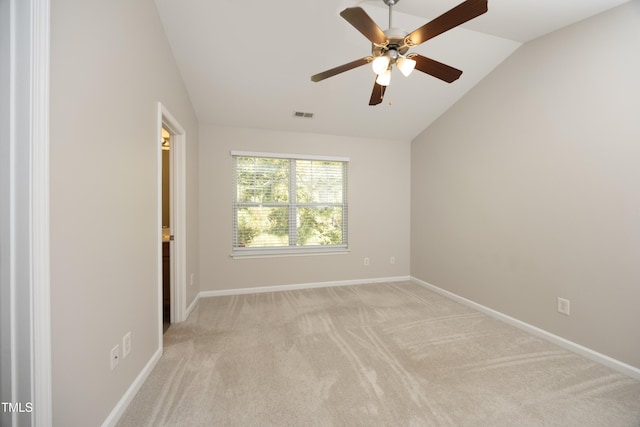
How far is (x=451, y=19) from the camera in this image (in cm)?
143

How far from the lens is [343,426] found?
144 centimetres

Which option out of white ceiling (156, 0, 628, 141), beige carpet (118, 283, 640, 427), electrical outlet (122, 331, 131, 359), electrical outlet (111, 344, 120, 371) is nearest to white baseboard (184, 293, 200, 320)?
beige carpet (118, 283, 640, 427)

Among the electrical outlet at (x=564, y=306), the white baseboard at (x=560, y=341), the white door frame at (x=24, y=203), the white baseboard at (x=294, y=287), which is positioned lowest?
the white baseboard at (x=560, y=341)

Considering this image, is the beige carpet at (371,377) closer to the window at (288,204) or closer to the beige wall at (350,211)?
the beige wall at (350,211)

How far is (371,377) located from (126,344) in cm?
167

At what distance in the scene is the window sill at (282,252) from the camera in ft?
12.2

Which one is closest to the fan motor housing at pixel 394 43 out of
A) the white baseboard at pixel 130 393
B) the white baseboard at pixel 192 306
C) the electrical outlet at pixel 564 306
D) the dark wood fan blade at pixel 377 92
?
the dark wood fan blade at pixel 377 92

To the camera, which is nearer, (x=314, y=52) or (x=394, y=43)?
(x=394, y=43)

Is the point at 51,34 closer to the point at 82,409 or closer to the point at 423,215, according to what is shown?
the point at 82,409

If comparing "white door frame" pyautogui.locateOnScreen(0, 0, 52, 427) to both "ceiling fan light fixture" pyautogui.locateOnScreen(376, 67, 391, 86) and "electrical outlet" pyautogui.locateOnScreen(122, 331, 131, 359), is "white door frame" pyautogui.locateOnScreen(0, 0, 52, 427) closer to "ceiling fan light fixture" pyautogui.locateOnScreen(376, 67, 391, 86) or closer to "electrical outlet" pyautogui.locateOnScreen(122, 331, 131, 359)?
"electrical outlet" pyautogui.locateOnScreen(122, 331, 131, 359)

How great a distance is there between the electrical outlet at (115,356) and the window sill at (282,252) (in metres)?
2.14

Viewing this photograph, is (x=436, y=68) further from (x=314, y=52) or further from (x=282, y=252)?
(x=282, y=252)

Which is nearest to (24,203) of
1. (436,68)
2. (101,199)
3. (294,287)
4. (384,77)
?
(101,199)

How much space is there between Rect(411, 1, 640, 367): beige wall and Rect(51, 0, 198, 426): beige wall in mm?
3470
